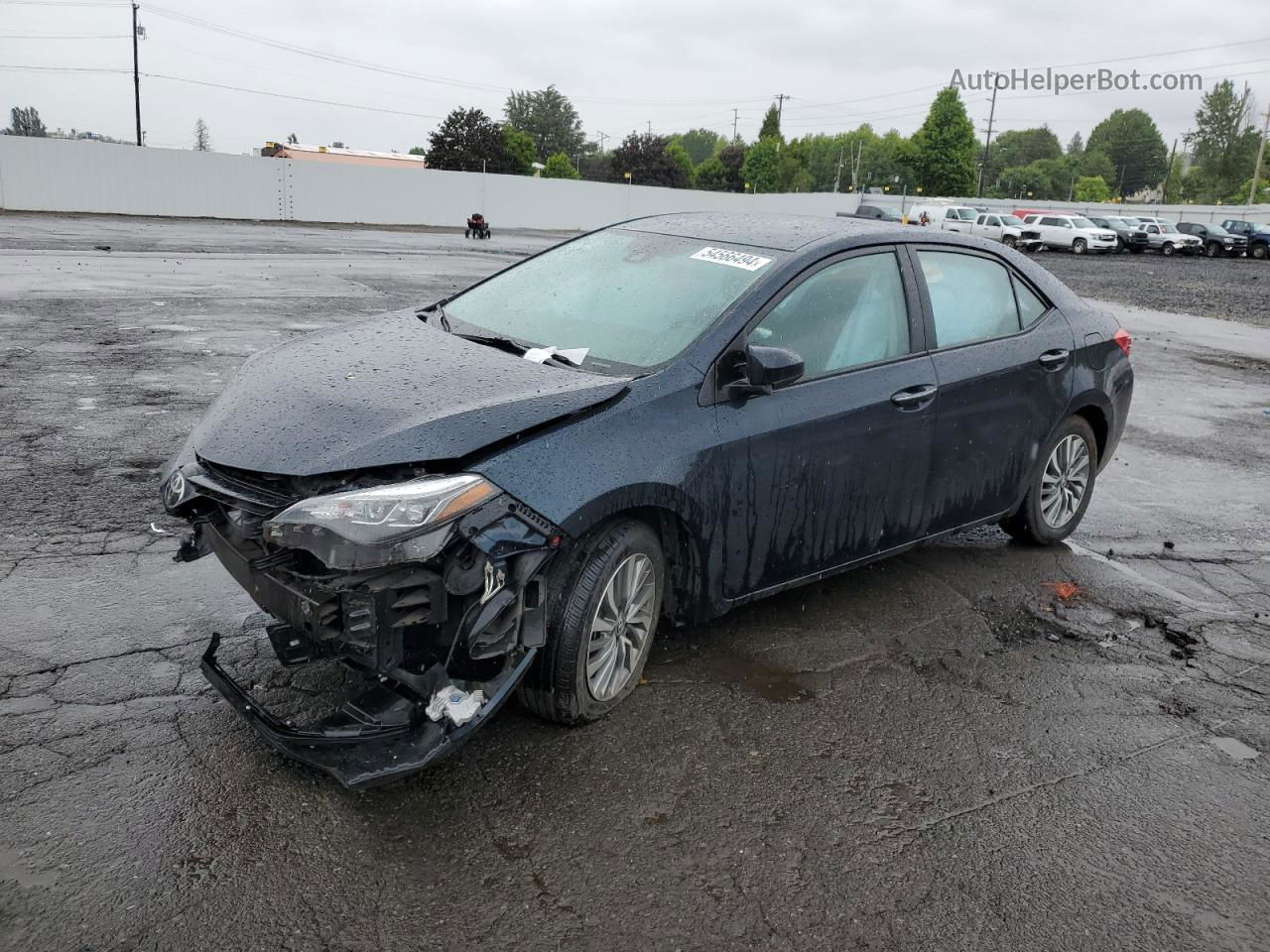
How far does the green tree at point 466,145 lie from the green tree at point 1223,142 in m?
77.4

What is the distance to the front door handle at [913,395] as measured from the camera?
4.36m

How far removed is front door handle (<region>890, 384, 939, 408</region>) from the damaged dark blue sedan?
0.01 metres

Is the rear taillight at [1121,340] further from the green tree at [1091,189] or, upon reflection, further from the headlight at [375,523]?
the green tree at [1091,189]

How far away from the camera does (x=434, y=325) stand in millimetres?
4445

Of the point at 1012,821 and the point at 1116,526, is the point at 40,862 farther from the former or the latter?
the point at 1116,526

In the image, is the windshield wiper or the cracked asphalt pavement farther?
the windshield wiper

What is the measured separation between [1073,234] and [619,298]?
46.2 m

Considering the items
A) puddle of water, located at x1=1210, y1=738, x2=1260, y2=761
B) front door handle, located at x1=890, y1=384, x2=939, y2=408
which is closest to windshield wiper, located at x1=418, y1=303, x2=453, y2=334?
front door handle, located at x1=890, y1=384, x2=939, y2=408

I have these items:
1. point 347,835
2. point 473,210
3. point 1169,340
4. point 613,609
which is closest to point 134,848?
point 347,835

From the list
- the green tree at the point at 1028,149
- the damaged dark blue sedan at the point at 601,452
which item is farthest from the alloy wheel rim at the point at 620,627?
the green tree at the point at 1028,149

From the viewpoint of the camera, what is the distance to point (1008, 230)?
4366cm

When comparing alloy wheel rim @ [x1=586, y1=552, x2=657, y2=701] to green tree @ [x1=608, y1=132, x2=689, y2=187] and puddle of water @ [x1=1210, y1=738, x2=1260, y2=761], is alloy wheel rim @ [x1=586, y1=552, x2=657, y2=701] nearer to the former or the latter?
puddle of water @ [x1=1210, y1=738, x2=1260, y2=761]

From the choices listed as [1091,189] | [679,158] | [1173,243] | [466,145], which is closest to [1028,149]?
[1091,189]

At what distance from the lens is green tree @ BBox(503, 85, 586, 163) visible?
133500 mm
